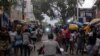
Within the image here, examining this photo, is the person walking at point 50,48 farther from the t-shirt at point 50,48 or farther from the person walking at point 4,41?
the person walking at point 4,41

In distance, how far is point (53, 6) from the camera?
80750 millimetres

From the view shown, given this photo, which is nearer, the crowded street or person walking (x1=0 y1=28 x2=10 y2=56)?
the crowded street

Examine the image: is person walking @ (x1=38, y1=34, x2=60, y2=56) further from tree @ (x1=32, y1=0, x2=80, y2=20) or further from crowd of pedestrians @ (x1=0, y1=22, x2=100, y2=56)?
tree @ (x1=32, y1=0, x2=80, y2=20)

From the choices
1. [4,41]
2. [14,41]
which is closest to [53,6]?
[14,41]

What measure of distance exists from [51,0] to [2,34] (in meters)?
63.8

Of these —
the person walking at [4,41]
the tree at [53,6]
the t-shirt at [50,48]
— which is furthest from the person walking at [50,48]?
the tree at [53,6]

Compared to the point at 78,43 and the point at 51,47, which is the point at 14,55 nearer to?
the point at 78,43

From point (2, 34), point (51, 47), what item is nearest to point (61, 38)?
point (2, 34)

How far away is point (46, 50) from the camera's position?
37.7ft

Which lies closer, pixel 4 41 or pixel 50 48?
pixel 50 48

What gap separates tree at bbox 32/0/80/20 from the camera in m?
76.2

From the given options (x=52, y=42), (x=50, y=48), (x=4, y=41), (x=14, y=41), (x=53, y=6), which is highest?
(x=52, y=42)

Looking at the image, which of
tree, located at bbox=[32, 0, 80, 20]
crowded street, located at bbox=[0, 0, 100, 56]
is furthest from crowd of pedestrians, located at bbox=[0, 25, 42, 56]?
tree, located at bbox=[32, 0, 80, 20]

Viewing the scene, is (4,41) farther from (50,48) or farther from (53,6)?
(53,6)
